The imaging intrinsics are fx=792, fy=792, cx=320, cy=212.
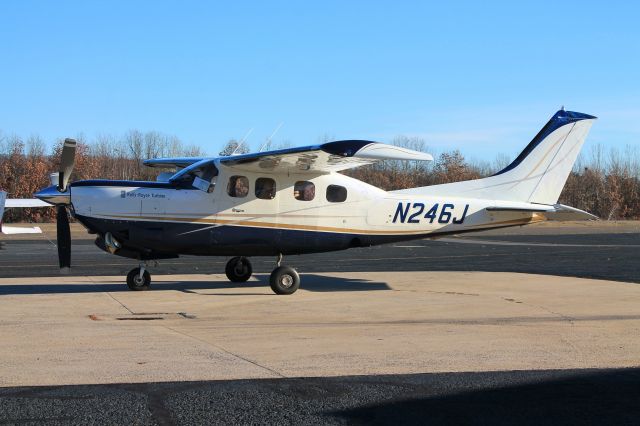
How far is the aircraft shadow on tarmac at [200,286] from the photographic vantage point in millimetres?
15930

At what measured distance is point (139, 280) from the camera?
15891mm

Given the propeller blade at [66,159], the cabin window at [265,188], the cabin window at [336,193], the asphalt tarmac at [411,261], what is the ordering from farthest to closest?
the asphalt tarmac at [411,261] < the cabin window at [336,193] < the cabin window at [265,188] < the propeller blade at [66,159]

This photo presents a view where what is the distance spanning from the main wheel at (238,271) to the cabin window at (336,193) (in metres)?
2.75

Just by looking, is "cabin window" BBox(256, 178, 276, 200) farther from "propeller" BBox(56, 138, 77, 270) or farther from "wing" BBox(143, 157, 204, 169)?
"propeller" BBox(56, 138, 77, 270)

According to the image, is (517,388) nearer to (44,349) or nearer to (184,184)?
(44,349)

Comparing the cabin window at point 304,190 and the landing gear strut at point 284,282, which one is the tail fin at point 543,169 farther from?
the landing gear strut at point 284,282

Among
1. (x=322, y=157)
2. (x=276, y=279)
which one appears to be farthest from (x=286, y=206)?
(x=322, y=157)

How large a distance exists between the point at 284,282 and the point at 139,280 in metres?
2.96

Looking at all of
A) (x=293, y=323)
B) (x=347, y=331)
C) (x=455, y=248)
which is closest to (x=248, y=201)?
(x=293, y=323)

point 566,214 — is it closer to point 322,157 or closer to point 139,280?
point 322,157

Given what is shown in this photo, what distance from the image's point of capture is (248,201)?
1571 centimetres

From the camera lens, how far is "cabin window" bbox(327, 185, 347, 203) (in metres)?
16.1

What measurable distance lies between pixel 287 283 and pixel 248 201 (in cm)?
180

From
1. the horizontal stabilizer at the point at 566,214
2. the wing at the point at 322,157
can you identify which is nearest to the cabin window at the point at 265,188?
the wing at the point at 322,157
